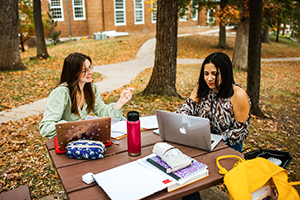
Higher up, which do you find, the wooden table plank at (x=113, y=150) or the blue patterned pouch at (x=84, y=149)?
the blue patterned pouch at (x=84, y=149)

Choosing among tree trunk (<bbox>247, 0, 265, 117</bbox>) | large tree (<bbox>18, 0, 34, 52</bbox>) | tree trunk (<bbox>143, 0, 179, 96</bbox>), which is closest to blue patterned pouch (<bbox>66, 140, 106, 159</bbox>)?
tree trunk (<bbox>143, 0, 179, 96</bbox>)

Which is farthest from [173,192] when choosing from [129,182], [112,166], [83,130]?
[83,130]

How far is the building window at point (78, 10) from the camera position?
71.8 ft

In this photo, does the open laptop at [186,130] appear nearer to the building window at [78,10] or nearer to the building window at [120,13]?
the building window at [78,10]

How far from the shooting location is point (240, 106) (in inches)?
101

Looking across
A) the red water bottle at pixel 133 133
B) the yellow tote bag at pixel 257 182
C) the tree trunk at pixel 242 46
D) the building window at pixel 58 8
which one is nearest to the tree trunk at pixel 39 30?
the tree trunk at pixel 242 46

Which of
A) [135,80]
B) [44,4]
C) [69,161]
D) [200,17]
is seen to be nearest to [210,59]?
[69,161]

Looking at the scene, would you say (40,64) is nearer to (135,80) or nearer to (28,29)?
(135,80)

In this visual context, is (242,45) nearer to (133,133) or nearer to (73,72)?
(73,72)

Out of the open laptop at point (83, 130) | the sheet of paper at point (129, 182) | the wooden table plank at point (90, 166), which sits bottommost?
the wooden table plank at point (90, 166)

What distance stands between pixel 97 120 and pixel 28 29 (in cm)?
1610

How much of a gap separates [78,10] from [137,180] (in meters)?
22.9

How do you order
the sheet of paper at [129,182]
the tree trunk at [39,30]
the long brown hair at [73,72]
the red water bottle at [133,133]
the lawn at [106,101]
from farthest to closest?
the tree trunk at [39,30] → the lawn at [106,101] → the long brown hair at [73,72] → the red water bottle at [133,133] → the sheet of paper at [129,182]

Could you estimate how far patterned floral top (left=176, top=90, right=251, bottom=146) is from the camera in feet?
8.34
